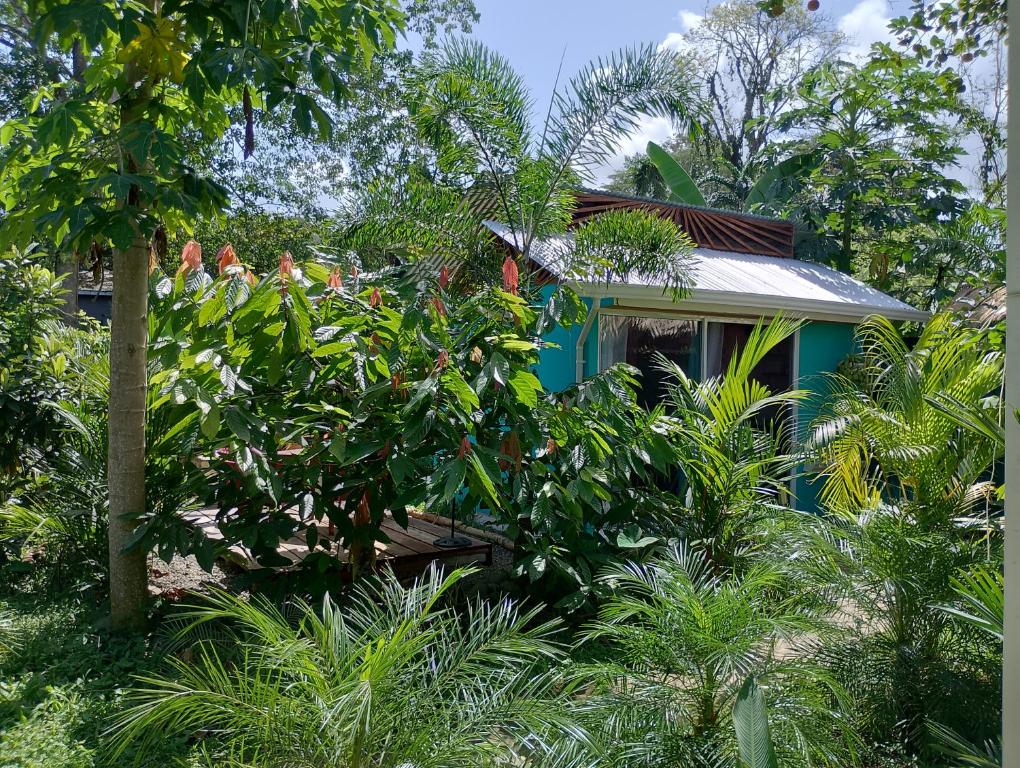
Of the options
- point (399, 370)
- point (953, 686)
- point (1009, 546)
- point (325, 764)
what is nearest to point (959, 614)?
point (1009, 546)

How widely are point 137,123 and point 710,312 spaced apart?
5442mm

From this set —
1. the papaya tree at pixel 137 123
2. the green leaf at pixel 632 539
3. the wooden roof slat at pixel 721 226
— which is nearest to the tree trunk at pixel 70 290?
the papaya tree at pixel 137 123

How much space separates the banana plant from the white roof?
3.69 meters

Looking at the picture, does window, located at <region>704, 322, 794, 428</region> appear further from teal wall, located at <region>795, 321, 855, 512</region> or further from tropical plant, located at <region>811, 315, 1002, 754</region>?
tropical plant, located at <region>811, 315, 1002, 754</region>

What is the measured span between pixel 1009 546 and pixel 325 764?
2230 mm

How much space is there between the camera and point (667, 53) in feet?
18.5

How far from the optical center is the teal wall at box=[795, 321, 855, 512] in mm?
8602

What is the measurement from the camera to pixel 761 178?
1459 centimetres

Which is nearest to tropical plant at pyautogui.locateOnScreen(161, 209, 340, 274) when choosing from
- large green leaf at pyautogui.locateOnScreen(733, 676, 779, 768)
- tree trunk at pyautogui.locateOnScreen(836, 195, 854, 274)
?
tree trunk at pyautogui.locateOnScreen(836, 195, 854, 274)

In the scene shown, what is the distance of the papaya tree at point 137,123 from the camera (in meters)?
3.40

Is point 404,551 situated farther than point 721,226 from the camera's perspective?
No

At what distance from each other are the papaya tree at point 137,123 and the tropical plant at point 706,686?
8.45 feet

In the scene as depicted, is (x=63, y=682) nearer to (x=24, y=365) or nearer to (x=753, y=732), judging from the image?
(x=24, y=365)

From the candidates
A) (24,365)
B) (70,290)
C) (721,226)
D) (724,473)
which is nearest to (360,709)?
(724,473)
